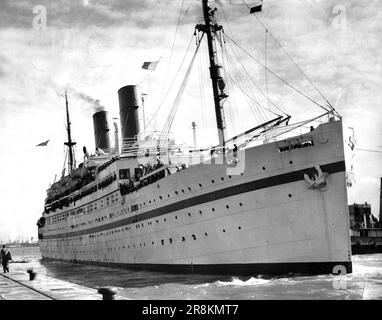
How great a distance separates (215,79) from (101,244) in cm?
1343

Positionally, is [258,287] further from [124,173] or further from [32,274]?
[124,173]

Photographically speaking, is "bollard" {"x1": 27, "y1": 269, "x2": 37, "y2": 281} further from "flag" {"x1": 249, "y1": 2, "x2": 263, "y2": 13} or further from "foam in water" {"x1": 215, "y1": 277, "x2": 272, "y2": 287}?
"flag" {"x1": 249, "y1": 2, "x2": 263, "y2": 13}

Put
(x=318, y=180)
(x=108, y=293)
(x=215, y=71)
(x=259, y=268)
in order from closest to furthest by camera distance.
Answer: (x=108, y=293)
(x=318, y=180)
(x=259, y=268)
(x=215, y=71)

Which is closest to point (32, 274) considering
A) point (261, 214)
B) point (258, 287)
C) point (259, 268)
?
point (258, 287)

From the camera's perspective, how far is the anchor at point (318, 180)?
1307 centimetres

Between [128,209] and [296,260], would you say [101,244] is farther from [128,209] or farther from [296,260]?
[296,260]

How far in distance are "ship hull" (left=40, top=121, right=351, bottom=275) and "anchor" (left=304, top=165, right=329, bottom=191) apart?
88 mm

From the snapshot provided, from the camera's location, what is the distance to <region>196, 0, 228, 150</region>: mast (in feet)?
53.7

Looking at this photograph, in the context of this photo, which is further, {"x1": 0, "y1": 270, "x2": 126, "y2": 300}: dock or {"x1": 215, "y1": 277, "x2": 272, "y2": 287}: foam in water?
{"x1": 215, "y1": 277, "x2": 272, "y2": 287}: foam in water

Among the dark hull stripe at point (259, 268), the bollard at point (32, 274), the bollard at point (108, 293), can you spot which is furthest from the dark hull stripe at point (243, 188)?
the bollard at point (108, 293)

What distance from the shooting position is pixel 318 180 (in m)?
13.1

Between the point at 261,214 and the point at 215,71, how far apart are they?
242 inches

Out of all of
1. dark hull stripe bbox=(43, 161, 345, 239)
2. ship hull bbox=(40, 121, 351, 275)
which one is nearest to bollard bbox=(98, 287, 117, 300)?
ship hull bbox=(40, 121, 351, 275)

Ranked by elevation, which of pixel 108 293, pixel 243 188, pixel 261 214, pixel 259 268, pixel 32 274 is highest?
pixel 243 188
